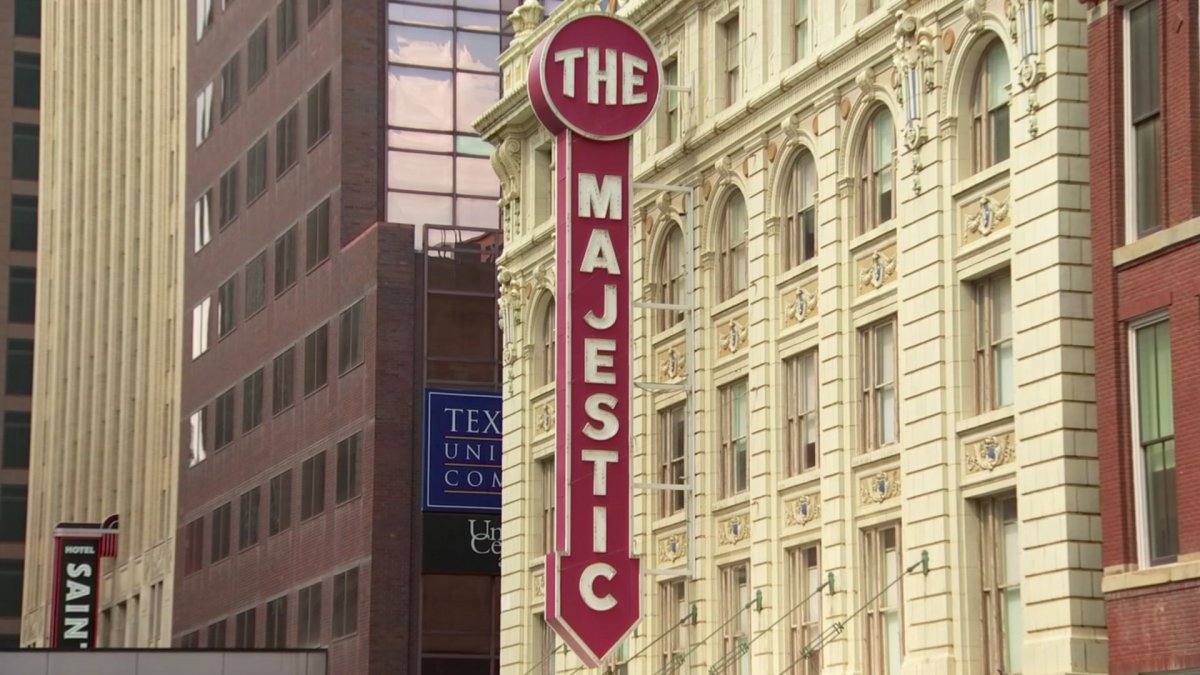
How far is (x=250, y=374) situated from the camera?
76438 mm

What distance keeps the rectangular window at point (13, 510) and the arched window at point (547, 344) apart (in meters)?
75.2

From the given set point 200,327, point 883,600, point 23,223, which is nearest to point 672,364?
point 883,600

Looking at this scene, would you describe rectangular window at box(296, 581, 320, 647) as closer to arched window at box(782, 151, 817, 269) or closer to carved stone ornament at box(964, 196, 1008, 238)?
arched window at box(782, 151, 817, 269)

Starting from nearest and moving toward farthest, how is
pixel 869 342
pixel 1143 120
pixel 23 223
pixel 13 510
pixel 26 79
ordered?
pixel 1143 120, pixel 869 342, pixel 13 510, pixel 23 223, pixel 26 79

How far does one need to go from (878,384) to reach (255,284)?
42244 mm

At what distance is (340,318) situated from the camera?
67.5 m

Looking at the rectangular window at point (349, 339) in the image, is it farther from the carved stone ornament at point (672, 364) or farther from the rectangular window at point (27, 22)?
the rectangular window at point (27, 22)

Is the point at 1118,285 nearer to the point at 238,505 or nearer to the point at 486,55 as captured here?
the point at 486,55

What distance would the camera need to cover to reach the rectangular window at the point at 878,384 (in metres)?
36.8

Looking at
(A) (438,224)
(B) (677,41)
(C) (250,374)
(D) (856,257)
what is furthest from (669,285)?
(C) (250,374)

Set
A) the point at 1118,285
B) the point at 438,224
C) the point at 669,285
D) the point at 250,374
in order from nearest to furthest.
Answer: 1. the point at 1118,285
2. the point at 669,285
3. the point at 438,224
4. the point at 250,374

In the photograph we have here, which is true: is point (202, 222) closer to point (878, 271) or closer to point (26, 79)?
point (26, 79)

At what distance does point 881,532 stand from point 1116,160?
8516mm

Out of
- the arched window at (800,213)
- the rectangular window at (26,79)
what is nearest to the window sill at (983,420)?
the arched window at (800,213)
